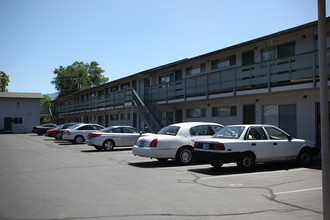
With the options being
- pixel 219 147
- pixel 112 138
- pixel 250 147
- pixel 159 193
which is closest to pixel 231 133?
pixel 250 147

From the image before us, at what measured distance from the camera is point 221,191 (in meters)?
7.66

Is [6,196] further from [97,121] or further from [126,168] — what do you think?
[97,121]

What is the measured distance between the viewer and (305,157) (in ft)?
39.5

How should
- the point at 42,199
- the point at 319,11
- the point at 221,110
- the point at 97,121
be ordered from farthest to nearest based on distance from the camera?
the point at 97,121 < the point at 221,110 < the point at 42,199 < the point at 319,11

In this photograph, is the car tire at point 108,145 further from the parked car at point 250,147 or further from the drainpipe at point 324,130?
the drainpipe at point 324,130

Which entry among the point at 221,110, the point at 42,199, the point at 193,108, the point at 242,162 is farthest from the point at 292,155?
the point at 193,108

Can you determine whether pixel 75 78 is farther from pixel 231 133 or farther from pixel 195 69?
pixel 231 133

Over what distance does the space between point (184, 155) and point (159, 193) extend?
17.0 feet

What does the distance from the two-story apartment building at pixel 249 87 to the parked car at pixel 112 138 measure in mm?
5431

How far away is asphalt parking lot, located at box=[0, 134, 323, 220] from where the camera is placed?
19.0 feet

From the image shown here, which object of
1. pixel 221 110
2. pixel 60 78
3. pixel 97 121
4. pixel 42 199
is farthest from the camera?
pixel 60 78

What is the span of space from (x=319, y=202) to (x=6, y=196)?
6.34 metres

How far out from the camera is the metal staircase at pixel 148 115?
25.8 meters

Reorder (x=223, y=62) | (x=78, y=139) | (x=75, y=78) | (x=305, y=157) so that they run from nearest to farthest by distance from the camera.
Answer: (x=305, y=157), (x=223, y=62), (x=78, y=139), (x=75, y=78)
